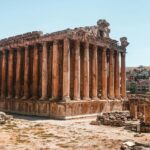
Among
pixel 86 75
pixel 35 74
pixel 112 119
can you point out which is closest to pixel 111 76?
pixel 86 75

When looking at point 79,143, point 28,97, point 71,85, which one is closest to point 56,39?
point 71,85

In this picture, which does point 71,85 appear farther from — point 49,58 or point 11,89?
point 11,89

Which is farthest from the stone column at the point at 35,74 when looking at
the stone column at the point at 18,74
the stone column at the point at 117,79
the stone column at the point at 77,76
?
the stone column at the point at 117,79

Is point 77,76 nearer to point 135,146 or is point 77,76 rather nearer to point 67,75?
point 67,75

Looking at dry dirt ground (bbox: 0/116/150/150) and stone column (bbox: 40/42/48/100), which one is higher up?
stone column (bbox: 40/42/48/100)

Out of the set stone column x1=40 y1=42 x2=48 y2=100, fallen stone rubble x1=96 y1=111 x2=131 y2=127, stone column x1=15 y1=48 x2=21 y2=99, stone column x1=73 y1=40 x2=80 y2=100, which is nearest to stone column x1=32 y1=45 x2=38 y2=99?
stone column x1=40 y1=42 x2=48 y2=100

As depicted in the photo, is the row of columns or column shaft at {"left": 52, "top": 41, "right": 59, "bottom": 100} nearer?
the row of columns

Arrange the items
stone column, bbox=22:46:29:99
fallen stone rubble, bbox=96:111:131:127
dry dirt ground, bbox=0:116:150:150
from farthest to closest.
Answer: stone column, bbox=22:46:29:99
fallen stone rubble, bbox=96:111:131:127
dry dirt ground, bbox=0:116:150:150

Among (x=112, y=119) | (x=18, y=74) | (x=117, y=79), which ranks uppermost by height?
(x=18, y=74)

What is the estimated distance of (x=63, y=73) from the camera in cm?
2997

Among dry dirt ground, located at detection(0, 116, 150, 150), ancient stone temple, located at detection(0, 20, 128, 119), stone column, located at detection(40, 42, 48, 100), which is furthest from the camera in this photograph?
stone column, located at detection(40, 42, 48, 100)

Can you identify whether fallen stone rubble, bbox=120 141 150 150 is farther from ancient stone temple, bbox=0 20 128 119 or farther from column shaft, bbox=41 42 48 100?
column shaft, bbox=41 42 48 100

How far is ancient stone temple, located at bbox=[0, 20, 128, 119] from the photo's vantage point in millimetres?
30859

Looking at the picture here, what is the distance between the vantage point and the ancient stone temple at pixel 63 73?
30.9 meters
